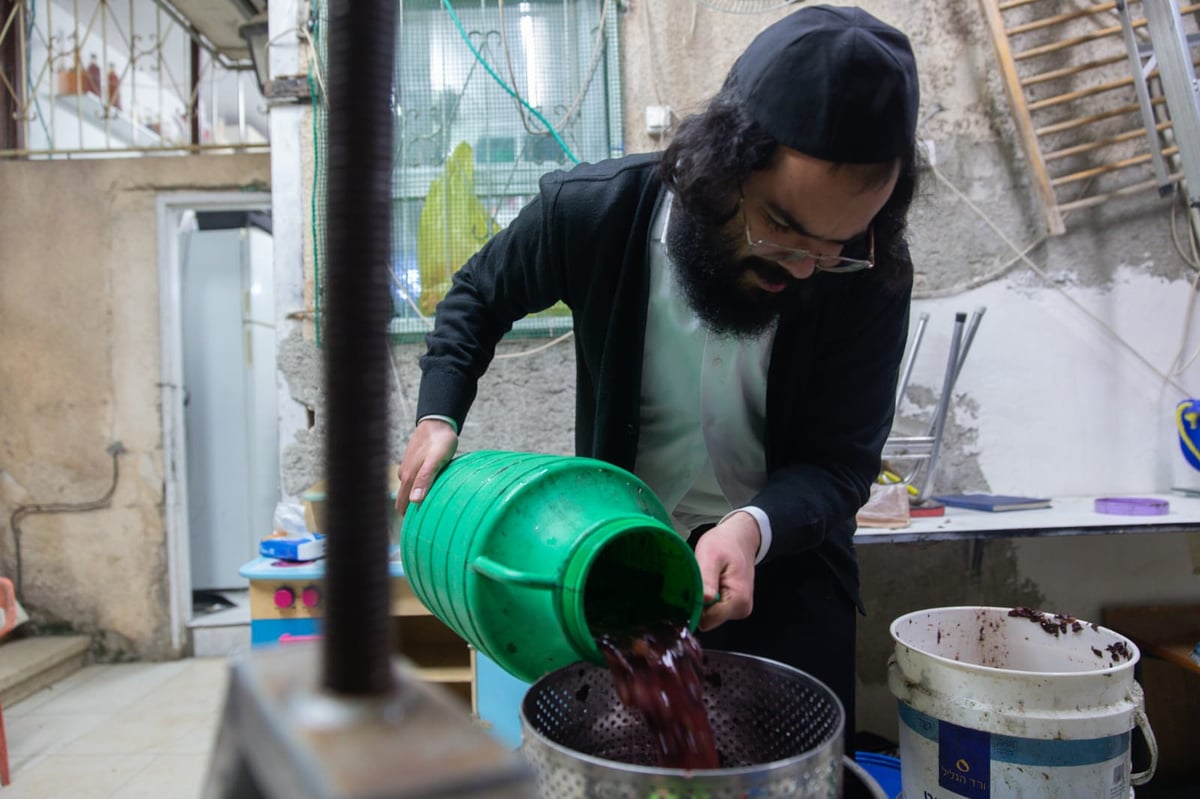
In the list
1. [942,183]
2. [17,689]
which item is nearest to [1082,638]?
[942,183]

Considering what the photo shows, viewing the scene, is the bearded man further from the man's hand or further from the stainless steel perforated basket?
the stainless steel perforated basket

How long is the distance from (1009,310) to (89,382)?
3555 mm

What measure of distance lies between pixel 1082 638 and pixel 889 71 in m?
1.04

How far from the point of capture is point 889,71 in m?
0.93

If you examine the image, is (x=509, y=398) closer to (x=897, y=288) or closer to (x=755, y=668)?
(x=897, y=288)

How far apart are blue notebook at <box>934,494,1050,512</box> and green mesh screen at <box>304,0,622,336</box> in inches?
52.1

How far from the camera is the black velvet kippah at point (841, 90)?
921 mm

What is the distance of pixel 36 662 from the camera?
2.93 meters

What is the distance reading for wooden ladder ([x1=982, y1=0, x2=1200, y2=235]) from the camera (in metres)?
2.31

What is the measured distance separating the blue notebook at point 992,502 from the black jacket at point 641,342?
3.42 ft

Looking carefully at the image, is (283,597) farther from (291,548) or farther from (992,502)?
(992,502)

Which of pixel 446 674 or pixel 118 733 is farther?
pixel 118 733

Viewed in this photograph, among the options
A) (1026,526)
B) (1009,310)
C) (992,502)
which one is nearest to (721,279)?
(1026,526)

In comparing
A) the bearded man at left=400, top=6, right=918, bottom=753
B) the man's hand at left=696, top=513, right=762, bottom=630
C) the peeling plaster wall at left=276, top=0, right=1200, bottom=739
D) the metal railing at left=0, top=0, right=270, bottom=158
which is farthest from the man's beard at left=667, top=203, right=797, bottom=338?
the metal railing at left=0, top=0, right=270, bottom=158
